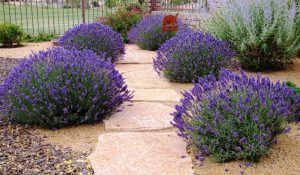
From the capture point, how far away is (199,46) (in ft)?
17.1

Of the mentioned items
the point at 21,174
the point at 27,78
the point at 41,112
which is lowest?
the point at 21,174

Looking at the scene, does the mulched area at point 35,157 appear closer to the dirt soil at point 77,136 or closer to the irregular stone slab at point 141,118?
the dirt soil at point 77,136

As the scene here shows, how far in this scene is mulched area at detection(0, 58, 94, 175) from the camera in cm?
283

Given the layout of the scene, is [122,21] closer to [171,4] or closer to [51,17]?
[171,4]

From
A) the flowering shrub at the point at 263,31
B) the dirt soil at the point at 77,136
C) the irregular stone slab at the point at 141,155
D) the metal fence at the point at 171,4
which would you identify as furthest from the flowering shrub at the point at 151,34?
the irregular stone slab at the point at 141,155

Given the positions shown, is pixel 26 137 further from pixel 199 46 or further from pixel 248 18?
pixel 248 18

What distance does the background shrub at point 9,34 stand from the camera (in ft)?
30.2

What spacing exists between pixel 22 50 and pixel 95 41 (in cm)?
282

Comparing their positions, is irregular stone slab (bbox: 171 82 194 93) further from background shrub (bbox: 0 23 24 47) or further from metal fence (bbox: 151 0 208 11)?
metal fence (bbox: 151 0 208 11)

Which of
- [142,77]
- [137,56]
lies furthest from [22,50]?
[142,77]

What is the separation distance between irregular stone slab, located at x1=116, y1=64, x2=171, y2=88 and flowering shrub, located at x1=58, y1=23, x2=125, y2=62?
0.28 m

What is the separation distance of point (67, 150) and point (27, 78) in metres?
0.89

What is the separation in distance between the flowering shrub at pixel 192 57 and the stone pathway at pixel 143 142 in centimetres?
40

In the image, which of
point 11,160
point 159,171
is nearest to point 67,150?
point 11,160
